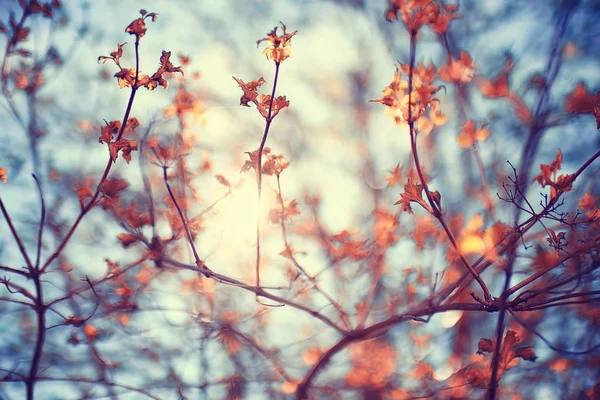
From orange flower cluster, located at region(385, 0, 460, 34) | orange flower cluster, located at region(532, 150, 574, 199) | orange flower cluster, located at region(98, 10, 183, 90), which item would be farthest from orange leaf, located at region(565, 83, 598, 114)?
orange flower cluster, located at region(98, 10, 183, 90)

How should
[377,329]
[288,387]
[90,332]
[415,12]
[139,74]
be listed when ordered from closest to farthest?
[415,12] < [139,74] < [377,329] < [90,332] < [288,387]

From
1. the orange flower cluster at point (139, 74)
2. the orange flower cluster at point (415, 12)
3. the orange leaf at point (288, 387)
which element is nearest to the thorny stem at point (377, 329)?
the orange leaf at point (288, 387)

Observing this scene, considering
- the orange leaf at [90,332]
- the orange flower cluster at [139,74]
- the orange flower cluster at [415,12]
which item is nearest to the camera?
the orange flower cluster at [415,12]

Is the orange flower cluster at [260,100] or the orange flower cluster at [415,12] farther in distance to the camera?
the orange flower cluster at [260,100]

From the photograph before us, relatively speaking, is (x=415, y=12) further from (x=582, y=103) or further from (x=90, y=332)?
(x=90, y=332)

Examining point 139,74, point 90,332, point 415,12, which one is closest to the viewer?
point 415,12

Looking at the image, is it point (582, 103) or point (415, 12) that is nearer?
point (415, 12)

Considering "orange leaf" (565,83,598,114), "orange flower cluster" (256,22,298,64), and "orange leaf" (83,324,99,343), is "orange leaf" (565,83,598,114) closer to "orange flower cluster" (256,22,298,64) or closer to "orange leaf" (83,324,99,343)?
"orange flower cluster" (256,22,298,64)

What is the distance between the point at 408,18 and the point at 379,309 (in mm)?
2451

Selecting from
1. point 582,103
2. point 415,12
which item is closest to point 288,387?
point 582,103

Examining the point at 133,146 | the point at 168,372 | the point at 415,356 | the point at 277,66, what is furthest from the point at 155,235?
the point at 415,356

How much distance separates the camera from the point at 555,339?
3363mm

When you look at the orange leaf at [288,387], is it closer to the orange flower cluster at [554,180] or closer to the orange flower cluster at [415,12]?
the orange flower cluster at [554,180]

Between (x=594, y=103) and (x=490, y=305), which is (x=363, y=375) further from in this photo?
(x=594, y=103)
